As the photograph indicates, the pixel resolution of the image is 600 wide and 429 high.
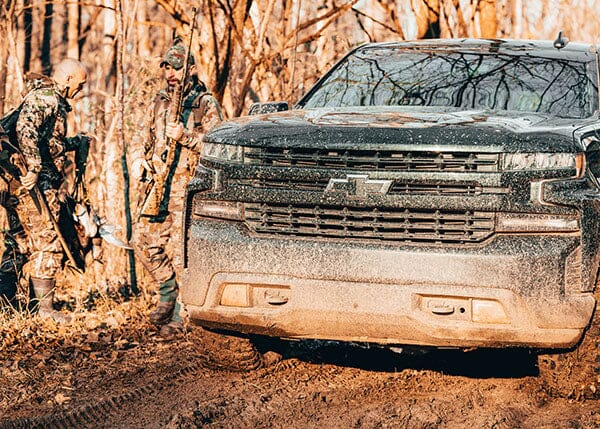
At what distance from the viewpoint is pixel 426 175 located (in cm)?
473

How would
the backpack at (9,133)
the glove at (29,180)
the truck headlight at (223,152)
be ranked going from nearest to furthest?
the truck headlight at (223,152)
the glove at (29,180)
the backpack at (9,133)

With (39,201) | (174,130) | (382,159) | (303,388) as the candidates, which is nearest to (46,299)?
(39,201)

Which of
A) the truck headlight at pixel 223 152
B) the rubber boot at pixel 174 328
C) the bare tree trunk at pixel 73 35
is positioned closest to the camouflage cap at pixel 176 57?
the rubber boot at pixel 174 328

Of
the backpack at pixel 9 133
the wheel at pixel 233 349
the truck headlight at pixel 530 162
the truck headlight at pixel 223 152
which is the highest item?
the truck headlight at pixel 530 162

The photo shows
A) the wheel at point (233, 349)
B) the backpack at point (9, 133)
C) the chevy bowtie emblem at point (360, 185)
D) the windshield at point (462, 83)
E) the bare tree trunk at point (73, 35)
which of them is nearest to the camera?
the chevy bowtie emblem at point (360, 185)

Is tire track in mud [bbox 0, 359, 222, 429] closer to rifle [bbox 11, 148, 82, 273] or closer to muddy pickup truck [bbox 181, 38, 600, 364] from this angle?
muddy pickup truck [bbox 181, 38, 600, 364]

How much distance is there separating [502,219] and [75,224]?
431 centimetres

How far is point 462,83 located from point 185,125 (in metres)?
2.37

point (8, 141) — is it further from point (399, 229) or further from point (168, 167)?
point (399, 229)

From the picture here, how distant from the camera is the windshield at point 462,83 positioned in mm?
5891

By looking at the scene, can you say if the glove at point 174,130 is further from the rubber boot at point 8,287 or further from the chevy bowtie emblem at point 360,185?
the chevy bowtie emblem at point 360,185

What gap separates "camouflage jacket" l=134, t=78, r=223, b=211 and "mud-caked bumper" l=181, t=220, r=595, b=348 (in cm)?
262

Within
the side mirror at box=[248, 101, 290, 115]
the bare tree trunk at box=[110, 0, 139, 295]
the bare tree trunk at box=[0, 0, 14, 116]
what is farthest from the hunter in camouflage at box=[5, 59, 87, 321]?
the side mirror at box=[248, 101, 290, 115]

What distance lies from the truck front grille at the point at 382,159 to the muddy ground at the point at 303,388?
106 centimetres
